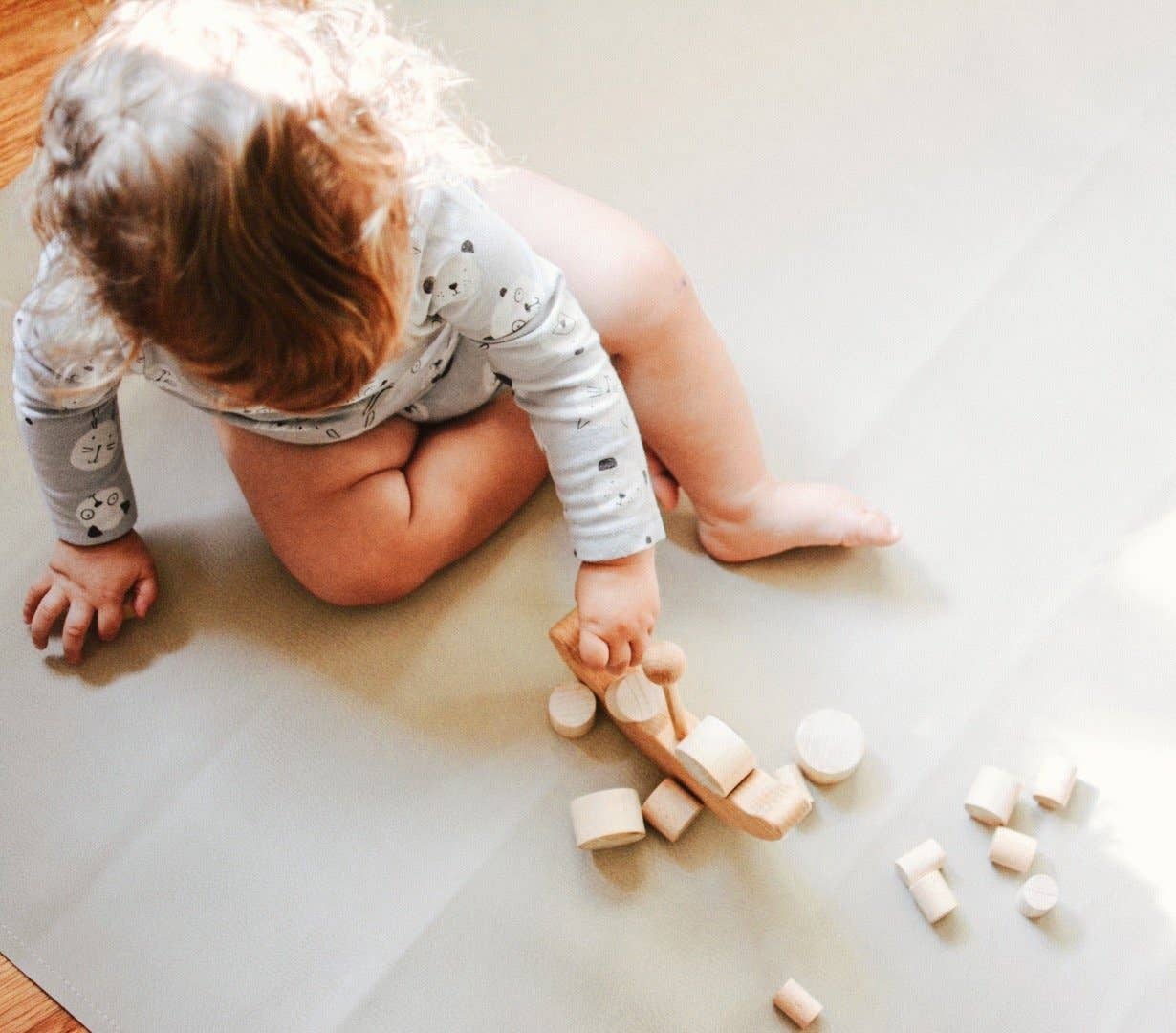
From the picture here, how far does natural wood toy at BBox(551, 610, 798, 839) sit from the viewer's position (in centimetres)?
71

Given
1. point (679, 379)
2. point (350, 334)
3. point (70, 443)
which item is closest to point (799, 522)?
point (679, 379)

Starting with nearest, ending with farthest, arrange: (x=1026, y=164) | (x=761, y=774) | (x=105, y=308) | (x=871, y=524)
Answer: (x=105, y=308) < (x=761, y=774) < (x=871, y=524) < (x=1026, y=164)

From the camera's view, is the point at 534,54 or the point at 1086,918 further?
the point at 534,54

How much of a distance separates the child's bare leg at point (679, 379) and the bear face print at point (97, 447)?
29 centimetres

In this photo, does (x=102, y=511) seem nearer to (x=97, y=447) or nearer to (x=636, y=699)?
(x=97, y=447)

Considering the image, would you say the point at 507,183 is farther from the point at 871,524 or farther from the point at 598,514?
the point at 871,524

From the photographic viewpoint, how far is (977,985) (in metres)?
0.73

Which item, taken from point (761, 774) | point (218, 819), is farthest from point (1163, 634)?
point (218, 819)

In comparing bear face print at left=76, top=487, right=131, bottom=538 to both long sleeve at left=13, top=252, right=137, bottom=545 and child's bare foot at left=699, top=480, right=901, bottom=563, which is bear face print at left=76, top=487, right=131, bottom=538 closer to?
long sleeve at left=13, top=252, right=137, bottom=545

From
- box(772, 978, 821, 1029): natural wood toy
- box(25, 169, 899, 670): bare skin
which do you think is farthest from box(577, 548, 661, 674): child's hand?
box(772, 978, 821, 1029): natural wood toy

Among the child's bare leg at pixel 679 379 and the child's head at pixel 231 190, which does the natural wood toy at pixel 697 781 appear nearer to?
the child's bare leg at pixel 679 379

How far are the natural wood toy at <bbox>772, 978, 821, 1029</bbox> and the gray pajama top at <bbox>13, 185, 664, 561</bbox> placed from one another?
0.92ft

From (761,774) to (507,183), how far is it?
413 millimetres

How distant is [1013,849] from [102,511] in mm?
635
